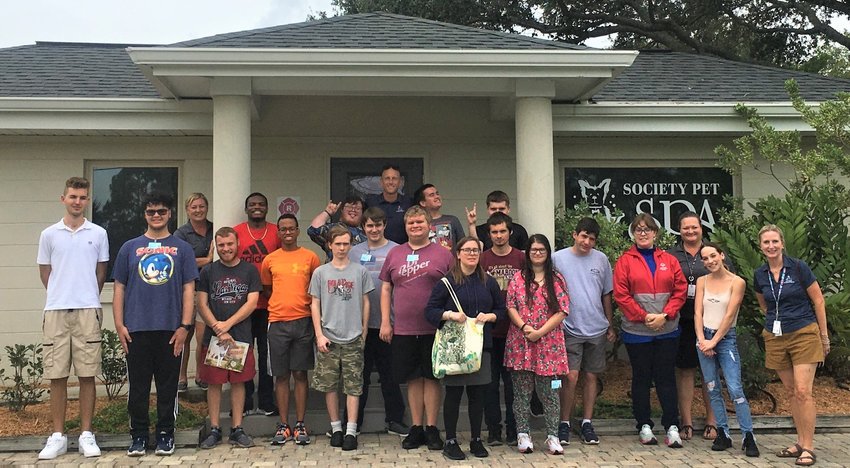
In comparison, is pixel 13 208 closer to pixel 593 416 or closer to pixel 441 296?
pixel 441 296

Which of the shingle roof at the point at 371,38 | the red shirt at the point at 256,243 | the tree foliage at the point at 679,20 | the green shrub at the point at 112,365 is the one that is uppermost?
the tree foliage at the point at 679,20

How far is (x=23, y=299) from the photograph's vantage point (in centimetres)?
746

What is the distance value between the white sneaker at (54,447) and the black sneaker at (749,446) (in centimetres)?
491

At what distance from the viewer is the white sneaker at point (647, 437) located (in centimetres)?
516

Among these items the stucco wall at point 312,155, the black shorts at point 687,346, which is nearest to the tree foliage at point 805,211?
the stucco wall at point 312,155

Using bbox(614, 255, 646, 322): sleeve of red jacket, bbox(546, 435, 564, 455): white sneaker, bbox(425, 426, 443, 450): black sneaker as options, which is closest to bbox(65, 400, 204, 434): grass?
bbox(425, 426, 443, 450): black sneaker

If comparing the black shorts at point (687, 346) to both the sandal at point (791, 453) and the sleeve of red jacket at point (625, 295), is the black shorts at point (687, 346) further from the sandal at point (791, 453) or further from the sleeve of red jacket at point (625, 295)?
the sandal at point (791, 453)

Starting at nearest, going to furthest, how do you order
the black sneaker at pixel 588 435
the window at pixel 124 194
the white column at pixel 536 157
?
the black sneaker at pixel 588 435
the white column at pixel 536 157
the window at pixel 124 194

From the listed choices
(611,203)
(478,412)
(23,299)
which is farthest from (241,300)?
(611,203)

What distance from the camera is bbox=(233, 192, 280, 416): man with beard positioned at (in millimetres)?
5531

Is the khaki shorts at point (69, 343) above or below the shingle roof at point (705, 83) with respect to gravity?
below

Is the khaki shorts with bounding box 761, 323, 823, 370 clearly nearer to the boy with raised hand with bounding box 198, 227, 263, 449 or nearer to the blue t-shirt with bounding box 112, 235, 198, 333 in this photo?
the boy with raised hand with bounding box 198, 227, 263, 449

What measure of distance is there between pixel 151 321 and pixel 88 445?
1012 millimetres

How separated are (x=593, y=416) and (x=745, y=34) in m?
17.3
